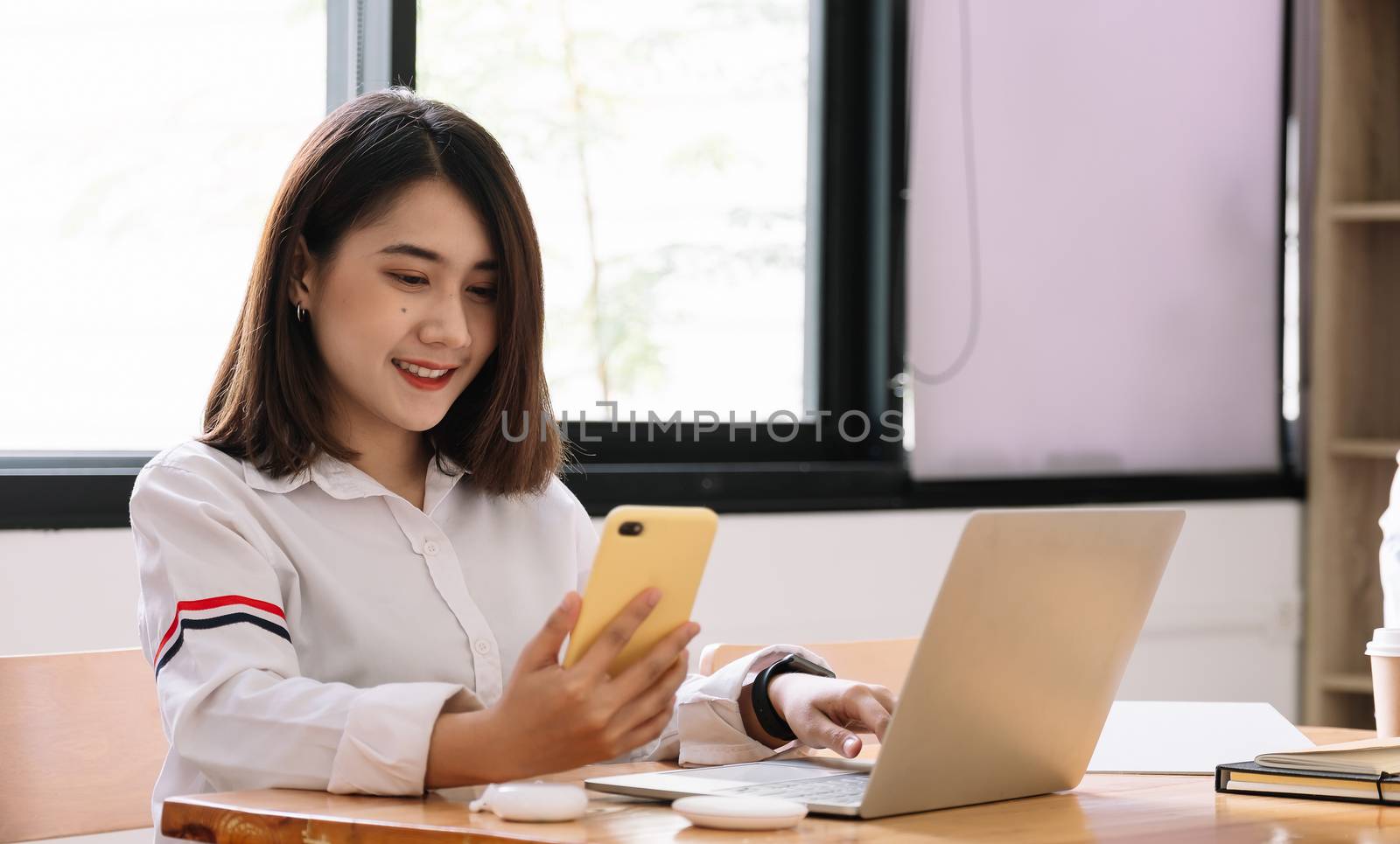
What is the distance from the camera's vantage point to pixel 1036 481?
3.04 meters

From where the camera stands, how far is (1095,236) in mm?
3156

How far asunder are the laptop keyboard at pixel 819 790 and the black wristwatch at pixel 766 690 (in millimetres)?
192

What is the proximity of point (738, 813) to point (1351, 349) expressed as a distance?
292 centimetres

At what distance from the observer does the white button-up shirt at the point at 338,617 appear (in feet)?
3.63

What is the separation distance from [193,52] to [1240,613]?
236 centimetres

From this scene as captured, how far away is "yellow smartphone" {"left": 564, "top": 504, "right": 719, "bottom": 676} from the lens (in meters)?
0.96

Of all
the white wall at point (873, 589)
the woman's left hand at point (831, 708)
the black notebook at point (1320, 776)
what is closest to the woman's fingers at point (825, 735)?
the woman's left hand at point (831, 708)

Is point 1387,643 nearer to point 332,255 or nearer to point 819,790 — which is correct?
point 819,790

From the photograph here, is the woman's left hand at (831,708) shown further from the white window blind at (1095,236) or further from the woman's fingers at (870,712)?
the white window blind at (1095,236)

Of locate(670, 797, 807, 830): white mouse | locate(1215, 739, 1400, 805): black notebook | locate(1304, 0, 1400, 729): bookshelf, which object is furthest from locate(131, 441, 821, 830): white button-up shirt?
Result: locate(1304, 0, 1400, 729): bookshelf

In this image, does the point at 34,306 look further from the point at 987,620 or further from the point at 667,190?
the point at 987,620

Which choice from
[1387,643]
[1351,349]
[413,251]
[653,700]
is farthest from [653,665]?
[1351,349]

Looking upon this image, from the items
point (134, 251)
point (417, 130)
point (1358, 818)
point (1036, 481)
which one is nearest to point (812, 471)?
point (1036, 481)

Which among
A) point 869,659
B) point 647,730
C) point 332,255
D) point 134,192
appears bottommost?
point 869,659
